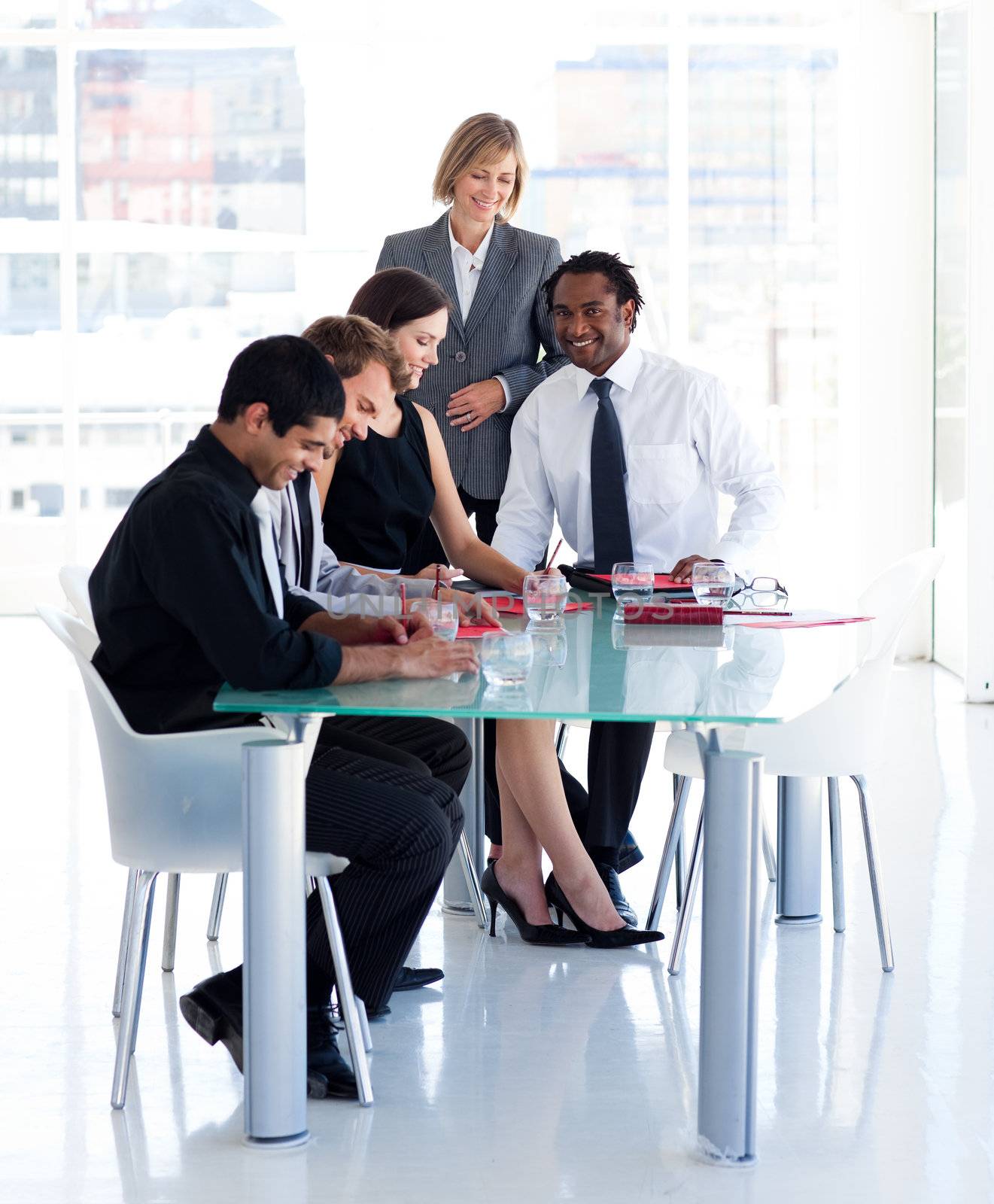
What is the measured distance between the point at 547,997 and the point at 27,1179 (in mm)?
1026

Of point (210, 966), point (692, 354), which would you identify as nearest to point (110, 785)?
point (210, 966)

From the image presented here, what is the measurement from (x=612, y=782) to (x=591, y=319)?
1027 mm

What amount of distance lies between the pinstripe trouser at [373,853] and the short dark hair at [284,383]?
1.77 feet

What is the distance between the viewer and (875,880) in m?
3.11

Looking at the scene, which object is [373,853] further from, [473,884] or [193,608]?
[473,884]

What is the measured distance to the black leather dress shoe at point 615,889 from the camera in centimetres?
336

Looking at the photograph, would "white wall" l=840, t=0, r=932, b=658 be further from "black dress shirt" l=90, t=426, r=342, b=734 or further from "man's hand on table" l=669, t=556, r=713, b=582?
"black dress shirt" l=90, t=426, r=342, b=734

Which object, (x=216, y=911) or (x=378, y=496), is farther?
(x=378, y=496)

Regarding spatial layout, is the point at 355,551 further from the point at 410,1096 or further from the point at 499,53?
the point at 499,53

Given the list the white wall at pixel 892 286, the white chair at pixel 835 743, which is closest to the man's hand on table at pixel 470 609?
the white chair at pixel 835 743

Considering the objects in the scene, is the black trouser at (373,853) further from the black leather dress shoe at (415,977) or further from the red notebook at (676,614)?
the red notebook at (676,614)

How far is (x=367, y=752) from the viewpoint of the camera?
2795 mm

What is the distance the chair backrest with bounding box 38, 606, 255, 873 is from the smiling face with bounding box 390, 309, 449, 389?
4.21 ft

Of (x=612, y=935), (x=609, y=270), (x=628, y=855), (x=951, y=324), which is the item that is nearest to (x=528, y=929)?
(x=612, y=935)
